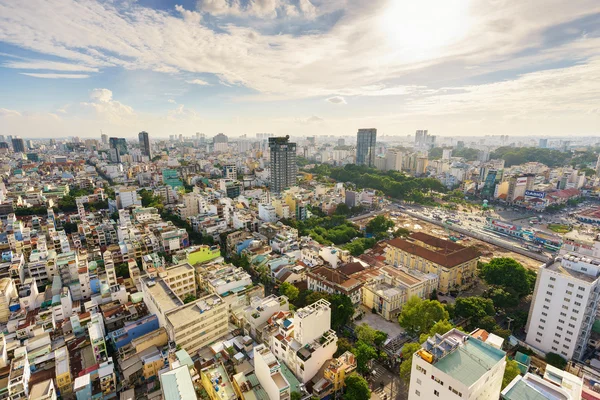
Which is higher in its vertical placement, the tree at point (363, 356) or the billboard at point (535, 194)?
the billboard at point (535, 194)

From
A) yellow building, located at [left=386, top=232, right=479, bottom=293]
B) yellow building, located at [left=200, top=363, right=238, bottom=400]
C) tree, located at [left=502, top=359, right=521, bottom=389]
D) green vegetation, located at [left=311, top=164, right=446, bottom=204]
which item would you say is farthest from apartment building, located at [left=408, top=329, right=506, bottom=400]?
green vegetation, located at [left=311, top=164, right=446, bottom=204]

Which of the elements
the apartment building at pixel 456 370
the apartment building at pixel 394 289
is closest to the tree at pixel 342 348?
the apartment building at pixel 394 289

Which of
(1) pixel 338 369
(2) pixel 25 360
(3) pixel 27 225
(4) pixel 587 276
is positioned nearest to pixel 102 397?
(2) pixel 25 360

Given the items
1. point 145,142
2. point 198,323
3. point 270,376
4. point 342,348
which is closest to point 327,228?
point 342,348

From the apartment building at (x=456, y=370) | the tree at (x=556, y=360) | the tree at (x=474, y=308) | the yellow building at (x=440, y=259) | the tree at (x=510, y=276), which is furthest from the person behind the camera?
the yellow building at (x=440, y=259)

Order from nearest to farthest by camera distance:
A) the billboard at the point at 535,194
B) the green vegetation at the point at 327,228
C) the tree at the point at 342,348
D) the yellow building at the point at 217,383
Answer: the yellow building at the point at 217,383 → the tree at the point at 342,348 → the green vegetation at the point at 327,228 → the billboard at the point at 535,194

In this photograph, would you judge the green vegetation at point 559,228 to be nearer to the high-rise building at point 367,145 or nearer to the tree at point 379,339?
the tree at point 379,339

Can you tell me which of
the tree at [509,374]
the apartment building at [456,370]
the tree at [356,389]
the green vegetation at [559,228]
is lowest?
the green vegetation at [559,228]
